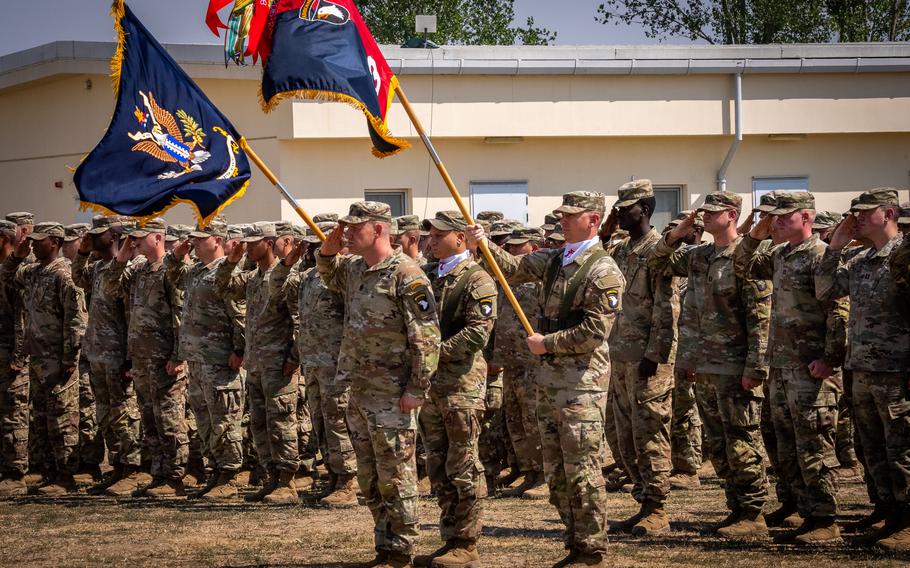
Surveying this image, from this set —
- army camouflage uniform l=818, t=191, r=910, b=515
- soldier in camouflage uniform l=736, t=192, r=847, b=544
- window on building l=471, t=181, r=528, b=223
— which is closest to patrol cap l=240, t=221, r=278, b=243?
soldier in camouflage uniform l=736, t=192, r=847, b=544

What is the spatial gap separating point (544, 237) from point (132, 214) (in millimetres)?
5205

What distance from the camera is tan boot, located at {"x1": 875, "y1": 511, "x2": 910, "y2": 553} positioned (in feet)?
27.7

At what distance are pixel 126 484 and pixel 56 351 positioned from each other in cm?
174

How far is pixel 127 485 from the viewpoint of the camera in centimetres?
1266

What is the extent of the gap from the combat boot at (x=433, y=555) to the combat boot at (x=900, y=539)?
3.04 meters

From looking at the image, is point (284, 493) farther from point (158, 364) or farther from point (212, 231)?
point (212, 231)

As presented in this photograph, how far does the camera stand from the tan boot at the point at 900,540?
8.45 metres

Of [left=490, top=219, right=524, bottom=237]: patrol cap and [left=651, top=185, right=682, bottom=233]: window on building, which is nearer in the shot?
[left=490, top=219, right=524, bottom=237]: patrol cap

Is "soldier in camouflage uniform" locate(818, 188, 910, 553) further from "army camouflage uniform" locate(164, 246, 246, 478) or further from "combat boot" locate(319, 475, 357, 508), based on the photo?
"army camouflage uniform" locate(164, 246, 246, 478)

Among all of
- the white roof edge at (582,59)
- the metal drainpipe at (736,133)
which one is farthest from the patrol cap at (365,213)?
the metal drainpipe at (736,133)

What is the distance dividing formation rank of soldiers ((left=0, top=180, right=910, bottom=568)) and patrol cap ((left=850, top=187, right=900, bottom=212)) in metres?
0.02

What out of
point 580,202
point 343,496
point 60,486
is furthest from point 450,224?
point 60,486

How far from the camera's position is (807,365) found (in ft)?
29.7

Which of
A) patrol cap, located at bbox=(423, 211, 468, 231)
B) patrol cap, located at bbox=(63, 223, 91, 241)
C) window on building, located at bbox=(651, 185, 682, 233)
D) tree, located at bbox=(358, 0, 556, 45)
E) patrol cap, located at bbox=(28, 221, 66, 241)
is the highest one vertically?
tree, located at bbox=(358, 0, 556, 45)
